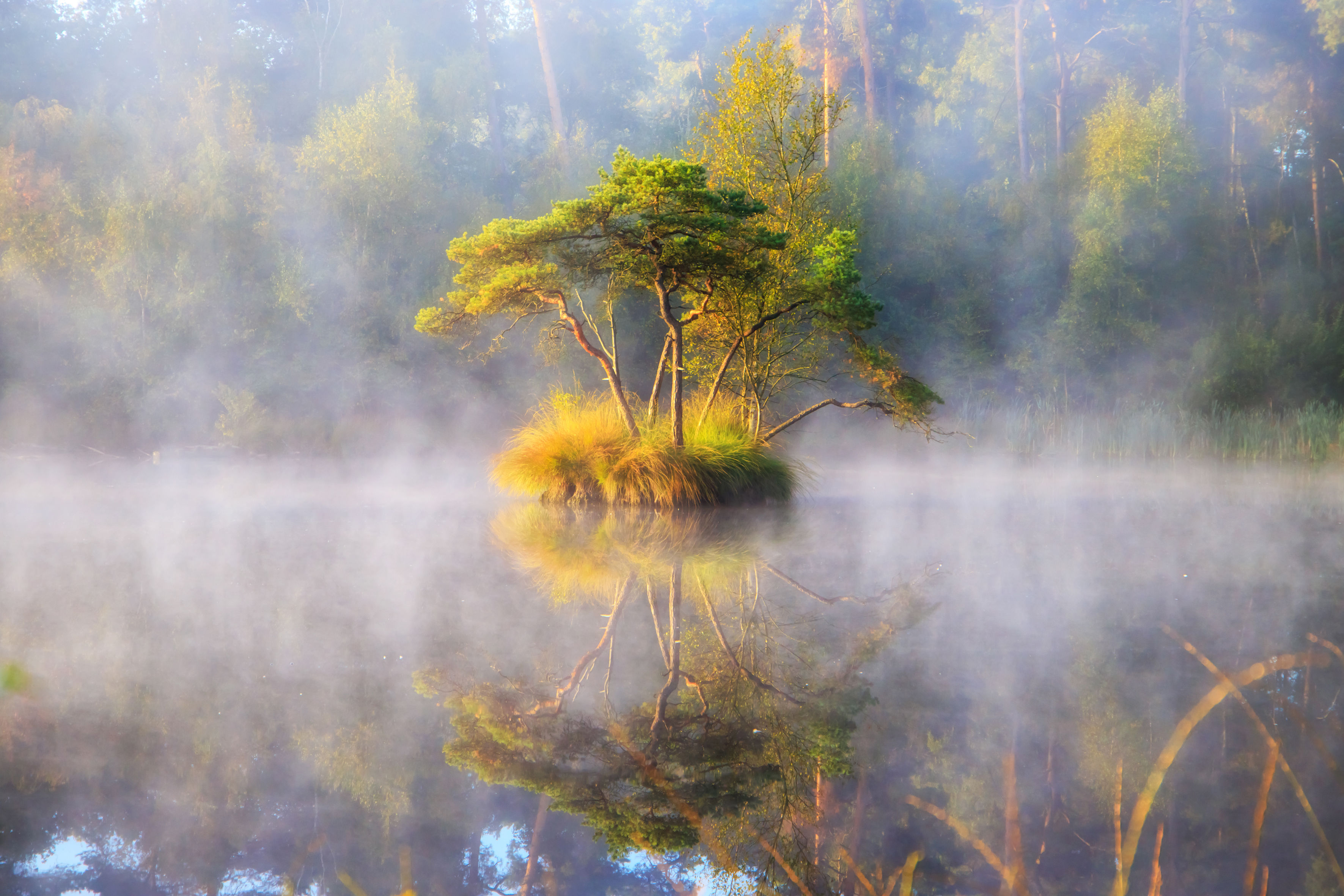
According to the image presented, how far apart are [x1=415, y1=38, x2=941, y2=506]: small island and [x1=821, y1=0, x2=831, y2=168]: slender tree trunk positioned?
324 inches

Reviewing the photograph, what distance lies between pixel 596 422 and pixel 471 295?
7.23 feet

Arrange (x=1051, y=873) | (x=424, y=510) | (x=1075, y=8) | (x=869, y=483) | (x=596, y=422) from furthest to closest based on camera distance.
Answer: (x=1075, y=8), (x=869, y=483), (x=596, y=422), (x=424, y=510), (x=1051, y=873)

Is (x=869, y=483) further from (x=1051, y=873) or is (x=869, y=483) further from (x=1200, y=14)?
(x=1200, y=14)

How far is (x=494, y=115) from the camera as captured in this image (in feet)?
61.4

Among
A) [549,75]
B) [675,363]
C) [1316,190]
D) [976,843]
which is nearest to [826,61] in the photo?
[549,75]

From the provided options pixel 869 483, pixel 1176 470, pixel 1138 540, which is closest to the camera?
pixel 1138 540

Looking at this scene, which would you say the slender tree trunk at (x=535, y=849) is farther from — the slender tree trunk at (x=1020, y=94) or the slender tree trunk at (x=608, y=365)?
the slender tree trunk at (x=1020, y=94)

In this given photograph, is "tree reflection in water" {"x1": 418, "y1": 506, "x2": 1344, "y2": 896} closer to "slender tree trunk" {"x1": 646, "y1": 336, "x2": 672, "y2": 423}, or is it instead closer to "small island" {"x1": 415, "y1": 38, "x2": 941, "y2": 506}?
"small island" {"x1": 415, "y1": 38, "x2": 941, "y2": 506}

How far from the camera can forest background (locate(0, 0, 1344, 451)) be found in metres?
15.5

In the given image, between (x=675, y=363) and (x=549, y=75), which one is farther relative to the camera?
(x=549, y=75)

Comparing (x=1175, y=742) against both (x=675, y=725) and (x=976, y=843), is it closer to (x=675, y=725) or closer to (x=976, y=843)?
(x=976, y=843)

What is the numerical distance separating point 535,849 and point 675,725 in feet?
1.96

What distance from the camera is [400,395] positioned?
1645 cm

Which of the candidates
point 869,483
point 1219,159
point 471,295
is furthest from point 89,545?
point 1219,159
